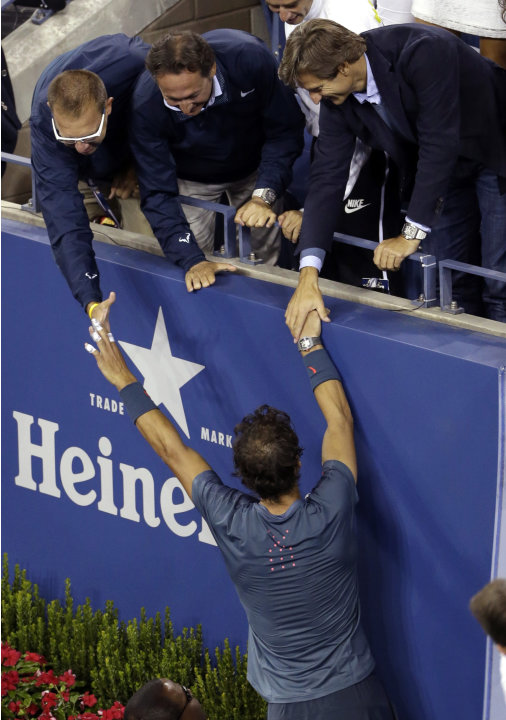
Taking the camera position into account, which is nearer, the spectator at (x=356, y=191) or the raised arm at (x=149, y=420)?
the raised arm at (x=149, y=420)

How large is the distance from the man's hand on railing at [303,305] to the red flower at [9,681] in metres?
2.12

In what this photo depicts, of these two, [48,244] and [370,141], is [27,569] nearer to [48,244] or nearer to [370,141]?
[48,244]

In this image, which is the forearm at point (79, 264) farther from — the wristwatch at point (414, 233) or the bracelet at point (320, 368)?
the wristwatch at point (414, 233)

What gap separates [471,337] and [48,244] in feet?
6.51

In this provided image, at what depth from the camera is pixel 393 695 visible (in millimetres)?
4711

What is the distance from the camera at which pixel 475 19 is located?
4.75 meters

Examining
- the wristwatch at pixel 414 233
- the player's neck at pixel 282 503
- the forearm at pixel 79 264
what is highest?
the wristwatch at pixel 414 233

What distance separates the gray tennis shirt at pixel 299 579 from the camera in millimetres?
3926

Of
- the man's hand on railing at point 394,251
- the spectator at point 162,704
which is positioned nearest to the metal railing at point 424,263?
the man's hand on railing at point 394,251

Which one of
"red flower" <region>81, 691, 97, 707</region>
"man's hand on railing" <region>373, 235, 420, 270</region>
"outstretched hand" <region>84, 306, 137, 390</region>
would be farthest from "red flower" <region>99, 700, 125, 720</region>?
"man's hand on railing" <region>373, 235, 420, 270</region>

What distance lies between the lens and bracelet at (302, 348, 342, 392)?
431cm

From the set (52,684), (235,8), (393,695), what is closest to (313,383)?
(393,695)

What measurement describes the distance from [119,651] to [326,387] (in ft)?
5.96

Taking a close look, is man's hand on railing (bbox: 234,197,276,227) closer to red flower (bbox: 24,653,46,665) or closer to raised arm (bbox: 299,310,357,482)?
raised arm (bbox: 299,310,357,482)
